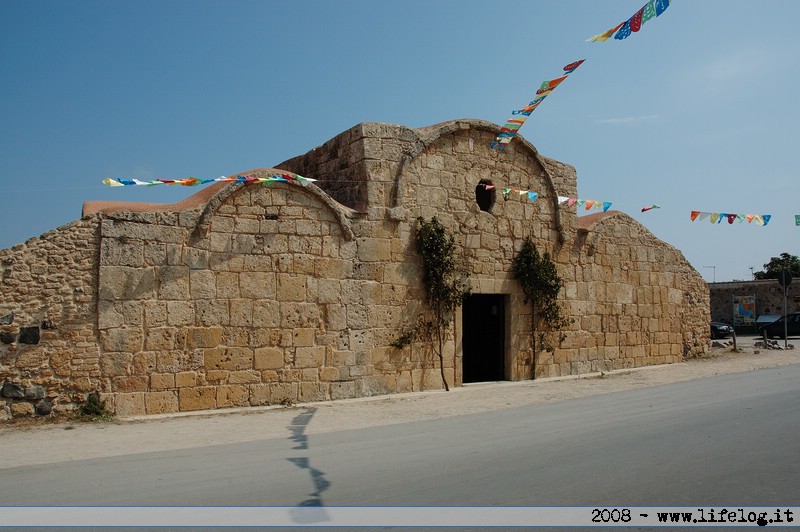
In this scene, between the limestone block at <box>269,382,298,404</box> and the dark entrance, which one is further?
the dark entrance

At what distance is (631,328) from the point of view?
48.0 feet

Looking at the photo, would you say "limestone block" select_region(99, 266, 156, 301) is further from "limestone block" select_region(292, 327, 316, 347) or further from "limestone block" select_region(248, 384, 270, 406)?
"limestone block" select_region(292, 327, 316, 347)

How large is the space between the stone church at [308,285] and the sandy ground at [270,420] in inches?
15.2

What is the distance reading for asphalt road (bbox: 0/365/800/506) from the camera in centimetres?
435

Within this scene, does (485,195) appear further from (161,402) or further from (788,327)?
(788,327)

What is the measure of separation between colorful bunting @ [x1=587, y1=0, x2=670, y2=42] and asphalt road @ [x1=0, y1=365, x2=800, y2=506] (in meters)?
4.37

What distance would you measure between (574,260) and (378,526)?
1072 cm

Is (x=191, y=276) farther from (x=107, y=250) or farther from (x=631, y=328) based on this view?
(x=631, y=328)

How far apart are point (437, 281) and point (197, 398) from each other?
4.52 meters

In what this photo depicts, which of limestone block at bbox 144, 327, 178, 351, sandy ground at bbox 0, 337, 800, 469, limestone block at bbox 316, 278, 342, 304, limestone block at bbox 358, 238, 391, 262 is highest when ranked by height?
limestone block at bbox 358, 238, 391, 262

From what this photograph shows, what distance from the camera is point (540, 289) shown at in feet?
40.8

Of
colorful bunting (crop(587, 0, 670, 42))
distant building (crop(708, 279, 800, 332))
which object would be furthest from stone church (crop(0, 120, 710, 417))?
distant building (crop(708, 279, 800, 332))

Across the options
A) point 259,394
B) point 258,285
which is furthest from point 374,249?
point 259,394

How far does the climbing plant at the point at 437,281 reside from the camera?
11.0m
